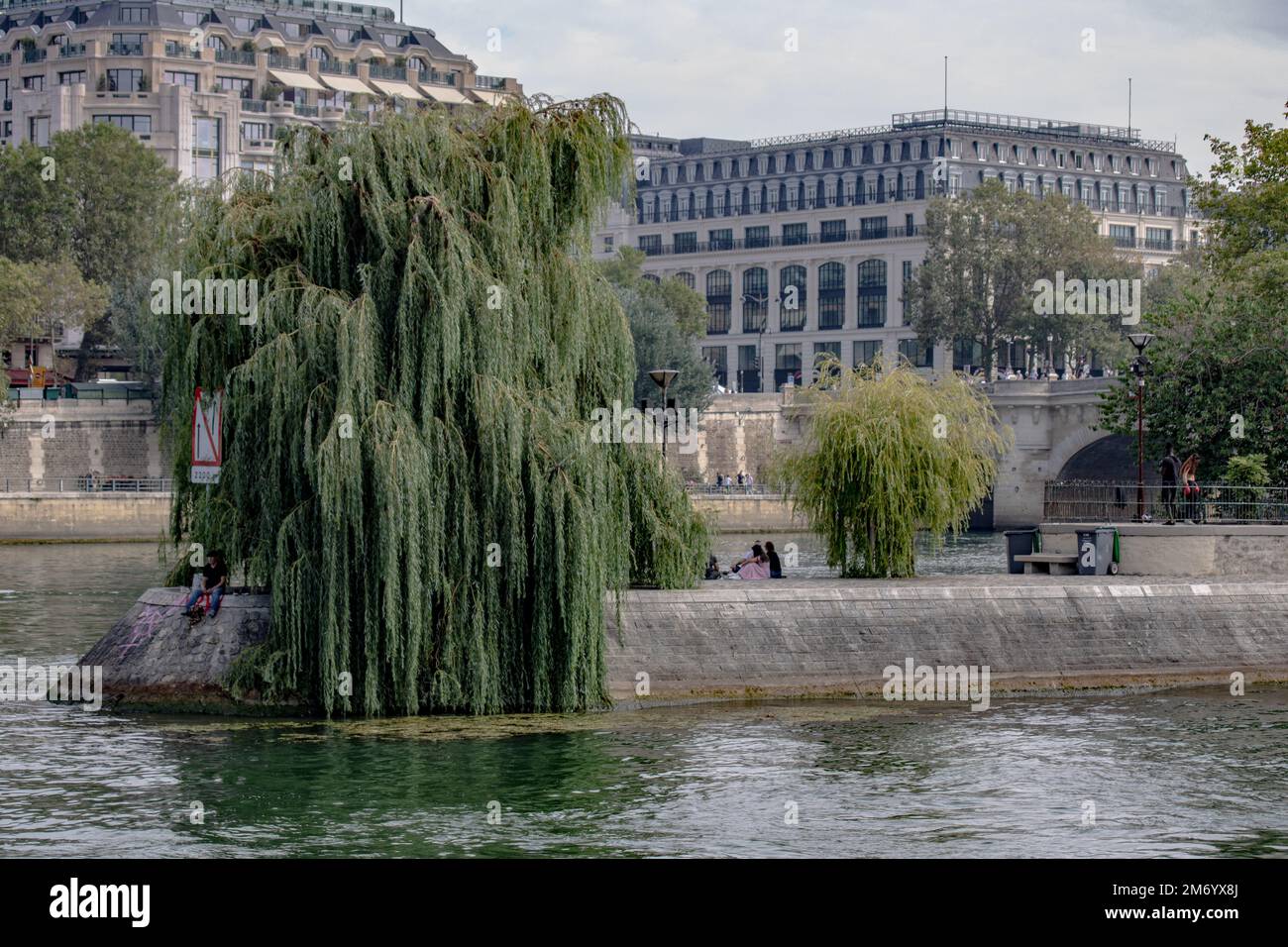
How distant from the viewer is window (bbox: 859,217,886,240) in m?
129

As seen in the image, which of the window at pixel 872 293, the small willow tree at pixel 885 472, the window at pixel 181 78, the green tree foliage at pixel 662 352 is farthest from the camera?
the window at pixel 872 293

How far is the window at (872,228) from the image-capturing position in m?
129

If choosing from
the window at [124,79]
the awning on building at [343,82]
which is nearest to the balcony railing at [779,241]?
the awning on building at [343,82]

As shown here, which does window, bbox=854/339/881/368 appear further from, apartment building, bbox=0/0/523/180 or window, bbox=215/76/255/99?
window, bbox=215/76/255/99

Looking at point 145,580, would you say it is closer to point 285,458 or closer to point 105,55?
point 285,458

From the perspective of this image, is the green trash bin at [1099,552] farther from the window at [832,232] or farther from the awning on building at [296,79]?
the window at [832,232]

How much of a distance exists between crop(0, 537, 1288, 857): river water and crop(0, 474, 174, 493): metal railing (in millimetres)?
54610

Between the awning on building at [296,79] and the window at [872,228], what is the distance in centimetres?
3425

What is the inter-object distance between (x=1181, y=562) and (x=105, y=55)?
95.1 metres

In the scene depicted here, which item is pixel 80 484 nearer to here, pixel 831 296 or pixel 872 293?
pixel 872 293

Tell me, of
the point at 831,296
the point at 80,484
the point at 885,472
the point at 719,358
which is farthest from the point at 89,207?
the point at 885,472

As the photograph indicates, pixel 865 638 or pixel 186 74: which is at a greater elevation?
pixel 186 74

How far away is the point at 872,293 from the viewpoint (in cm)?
13075

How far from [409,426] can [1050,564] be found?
15.0m
